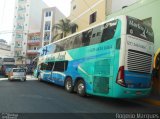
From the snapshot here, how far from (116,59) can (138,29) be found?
1.91 meters

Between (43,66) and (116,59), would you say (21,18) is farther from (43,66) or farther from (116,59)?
(116,59)

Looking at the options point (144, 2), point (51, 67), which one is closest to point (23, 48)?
point (51, 67)

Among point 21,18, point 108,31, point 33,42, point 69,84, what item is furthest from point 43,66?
point 21,18

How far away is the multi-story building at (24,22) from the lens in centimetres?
6550

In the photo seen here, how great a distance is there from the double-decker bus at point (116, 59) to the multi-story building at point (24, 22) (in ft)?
174

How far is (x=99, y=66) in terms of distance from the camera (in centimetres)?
1118

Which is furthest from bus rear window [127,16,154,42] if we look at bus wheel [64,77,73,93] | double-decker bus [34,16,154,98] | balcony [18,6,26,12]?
balcony [18,6,26,12]

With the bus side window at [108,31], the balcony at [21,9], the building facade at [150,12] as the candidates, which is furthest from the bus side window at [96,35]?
the balcony at [21,9]

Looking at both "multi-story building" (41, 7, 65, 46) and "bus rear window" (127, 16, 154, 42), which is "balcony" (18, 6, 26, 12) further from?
"bus rear window" (127, 16, 154, 42)

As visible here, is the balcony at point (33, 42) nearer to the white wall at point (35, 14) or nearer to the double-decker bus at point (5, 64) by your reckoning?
the white wall at point (35, 14)

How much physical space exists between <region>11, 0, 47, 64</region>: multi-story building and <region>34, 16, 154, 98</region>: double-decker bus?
174 ft

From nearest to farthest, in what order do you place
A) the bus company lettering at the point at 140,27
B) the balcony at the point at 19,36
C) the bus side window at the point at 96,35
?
the bus company lettering at the point at 140,27 → the bus side window at the point at 96,35 → the balcony at the point at 19,36

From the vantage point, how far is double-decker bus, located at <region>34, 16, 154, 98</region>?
32.3ft

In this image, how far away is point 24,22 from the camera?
2662 inches
